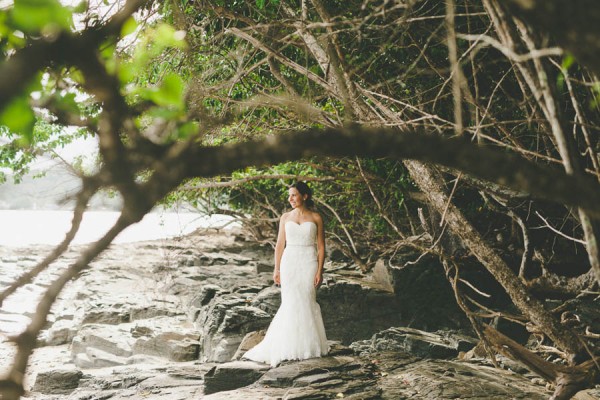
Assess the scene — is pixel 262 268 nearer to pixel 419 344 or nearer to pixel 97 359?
pixel 97 359

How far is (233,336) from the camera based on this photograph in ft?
28.6

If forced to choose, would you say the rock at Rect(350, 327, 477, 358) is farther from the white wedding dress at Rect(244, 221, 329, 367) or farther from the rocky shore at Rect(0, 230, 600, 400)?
the white wedding dress at Rect(244, 221, 329, 367)

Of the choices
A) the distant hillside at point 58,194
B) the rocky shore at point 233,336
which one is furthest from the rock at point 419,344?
the distant hillside at point 58,194

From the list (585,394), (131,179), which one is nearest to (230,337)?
(585,394)

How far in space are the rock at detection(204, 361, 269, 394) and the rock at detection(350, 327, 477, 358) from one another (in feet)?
7.66

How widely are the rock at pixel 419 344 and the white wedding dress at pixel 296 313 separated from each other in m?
1.42

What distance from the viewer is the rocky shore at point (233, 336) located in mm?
5660

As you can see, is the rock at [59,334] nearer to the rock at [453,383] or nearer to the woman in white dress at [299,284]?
the woman in white dress at [299,284]

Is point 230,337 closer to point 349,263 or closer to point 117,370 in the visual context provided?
point 117,370

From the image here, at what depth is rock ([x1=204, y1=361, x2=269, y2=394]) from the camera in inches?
226

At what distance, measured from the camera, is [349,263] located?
1370 cm

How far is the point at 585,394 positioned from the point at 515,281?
4.87 feet

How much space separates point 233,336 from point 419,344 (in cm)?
335

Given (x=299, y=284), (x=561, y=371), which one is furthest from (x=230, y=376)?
(x=561, y=371)
